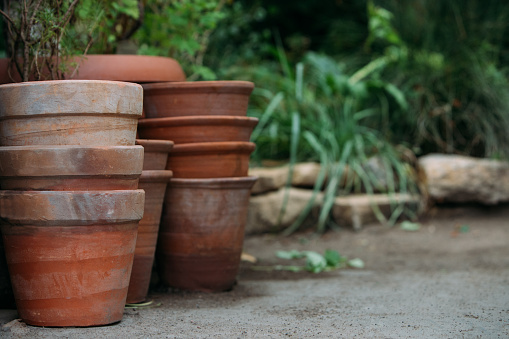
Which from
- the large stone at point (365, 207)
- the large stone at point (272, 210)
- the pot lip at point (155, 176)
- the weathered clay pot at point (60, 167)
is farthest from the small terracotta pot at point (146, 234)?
the large stone at point (365, 207)

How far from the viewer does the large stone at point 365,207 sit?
14.2 feet

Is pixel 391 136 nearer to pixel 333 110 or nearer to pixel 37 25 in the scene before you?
pixel 333 110

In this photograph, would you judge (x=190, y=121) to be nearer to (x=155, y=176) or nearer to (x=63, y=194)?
(x=155, y=176)

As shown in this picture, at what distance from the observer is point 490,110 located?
4770 millimetres

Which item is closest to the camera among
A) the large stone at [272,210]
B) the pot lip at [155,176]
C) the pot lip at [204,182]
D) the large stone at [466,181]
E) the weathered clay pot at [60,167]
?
the weathered clay pot at [60,167]

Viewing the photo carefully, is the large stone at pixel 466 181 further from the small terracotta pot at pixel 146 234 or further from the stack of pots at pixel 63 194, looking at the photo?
the stack of pots at pixel 63 194

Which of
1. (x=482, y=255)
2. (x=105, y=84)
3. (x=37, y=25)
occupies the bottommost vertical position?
(x=482, y=255)

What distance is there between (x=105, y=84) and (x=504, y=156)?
3.59 m

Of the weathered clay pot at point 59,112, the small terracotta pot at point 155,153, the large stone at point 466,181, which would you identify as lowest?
the large stone at point 466,181

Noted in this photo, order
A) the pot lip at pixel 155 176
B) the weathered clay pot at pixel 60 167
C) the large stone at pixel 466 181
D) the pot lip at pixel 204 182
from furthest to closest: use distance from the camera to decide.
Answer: the large stone at pixel 466 181 → the pot lip at pixel 204 182 → the pot lip at pixel 155 176 → the weathered clay pot at pixel 60 167

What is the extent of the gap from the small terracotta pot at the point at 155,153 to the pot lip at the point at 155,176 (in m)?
0.04

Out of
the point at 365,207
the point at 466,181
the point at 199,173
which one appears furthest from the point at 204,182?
the point at 466,181

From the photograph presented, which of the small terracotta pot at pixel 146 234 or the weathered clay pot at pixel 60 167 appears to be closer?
the weathered clay pot at pixel 60 167

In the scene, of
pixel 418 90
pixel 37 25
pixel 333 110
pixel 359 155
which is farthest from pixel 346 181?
pixel 37 25
